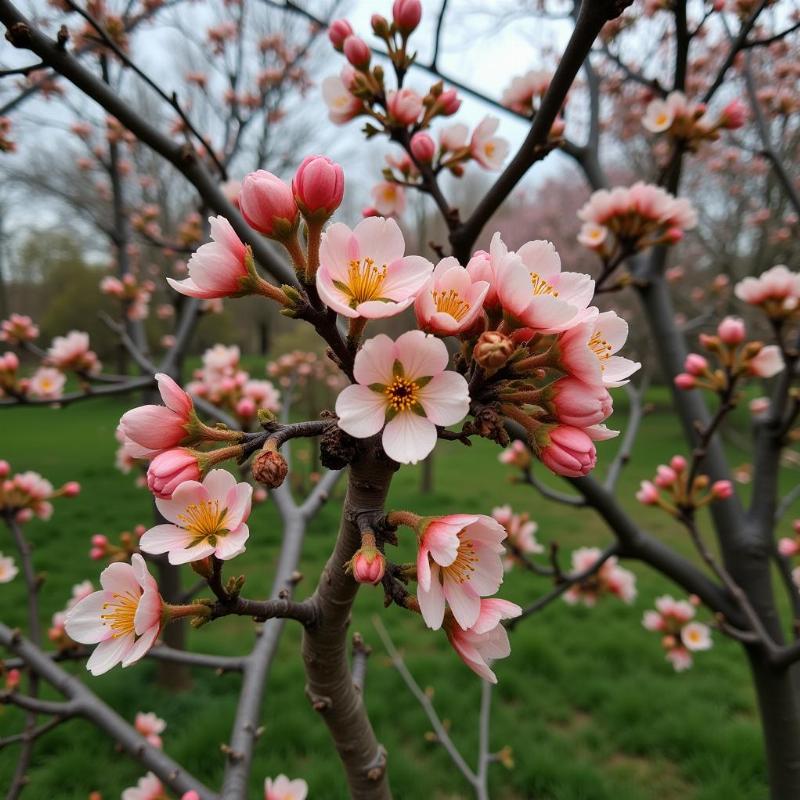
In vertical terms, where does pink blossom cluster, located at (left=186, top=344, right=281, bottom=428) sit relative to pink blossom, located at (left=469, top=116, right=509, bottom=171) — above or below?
below

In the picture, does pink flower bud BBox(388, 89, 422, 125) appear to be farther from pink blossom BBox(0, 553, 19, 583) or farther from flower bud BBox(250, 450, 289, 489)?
pink blossom BBox(0, 553, 19, 583)

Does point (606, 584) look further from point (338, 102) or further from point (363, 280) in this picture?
point (363, 280)

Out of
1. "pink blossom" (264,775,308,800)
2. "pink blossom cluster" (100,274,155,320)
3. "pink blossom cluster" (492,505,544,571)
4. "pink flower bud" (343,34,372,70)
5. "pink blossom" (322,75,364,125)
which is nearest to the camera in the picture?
"pink blossom" (264,775,308,800)

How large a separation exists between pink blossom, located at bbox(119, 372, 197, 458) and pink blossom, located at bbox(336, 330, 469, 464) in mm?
250

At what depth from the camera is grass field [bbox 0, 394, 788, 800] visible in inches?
127

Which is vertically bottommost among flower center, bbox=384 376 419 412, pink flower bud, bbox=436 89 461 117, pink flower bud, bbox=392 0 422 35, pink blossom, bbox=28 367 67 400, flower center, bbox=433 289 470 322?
pink blossom, bbox=28 367 67 400

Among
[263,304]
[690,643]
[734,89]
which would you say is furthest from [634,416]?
[263,304]

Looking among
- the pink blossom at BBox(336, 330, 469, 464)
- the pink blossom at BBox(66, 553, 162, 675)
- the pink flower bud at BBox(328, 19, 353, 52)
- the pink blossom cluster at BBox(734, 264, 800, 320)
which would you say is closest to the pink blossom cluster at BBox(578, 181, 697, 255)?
the pink blossom cluster at BBox(734, 264, 800, 320)

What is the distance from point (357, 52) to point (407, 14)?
20cm

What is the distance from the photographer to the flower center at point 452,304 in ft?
2.55

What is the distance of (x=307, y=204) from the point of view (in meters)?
0.81

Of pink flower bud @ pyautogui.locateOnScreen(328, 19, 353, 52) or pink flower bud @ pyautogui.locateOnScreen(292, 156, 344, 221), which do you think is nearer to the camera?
pink flower bud @ pyautogui.locateOnScreen(292, 156, 344, 221)

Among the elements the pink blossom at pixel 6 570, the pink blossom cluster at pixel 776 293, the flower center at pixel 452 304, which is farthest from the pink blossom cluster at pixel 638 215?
the pink blossom at pixel 6 570

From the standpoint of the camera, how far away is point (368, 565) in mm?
691
